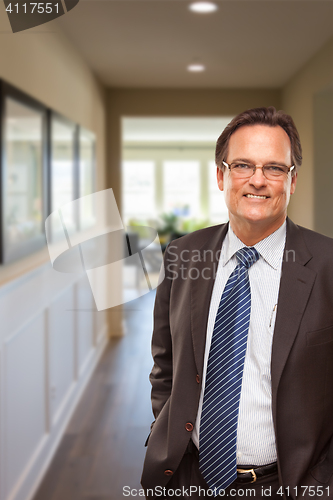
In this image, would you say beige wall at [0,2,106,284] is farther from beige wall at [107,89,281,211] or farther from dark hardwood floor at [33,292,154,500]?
dark hardwood floor at [33,292,154,500]

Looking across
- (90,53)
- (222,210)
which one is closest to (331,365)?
(222,210)

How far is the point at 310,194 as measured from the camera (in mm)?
1127

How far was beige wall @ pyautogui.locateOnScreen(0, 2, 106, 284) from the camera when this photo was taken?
146 cm

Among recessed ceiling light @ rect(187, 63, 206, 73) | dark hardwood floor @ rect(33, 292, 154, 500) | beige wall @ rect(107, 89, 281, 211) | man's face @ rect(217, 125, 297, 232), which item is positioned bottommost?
dark hardwood floor @ rect(33, 292, 154, 500)

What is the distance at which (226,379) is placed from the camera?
0.85 m

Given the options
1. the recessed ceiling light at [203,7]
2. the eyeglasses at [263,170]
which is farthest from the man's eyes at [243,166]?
the recessed ceiling light at [203,7]

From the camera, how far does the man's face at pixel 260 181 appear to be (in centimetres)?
84

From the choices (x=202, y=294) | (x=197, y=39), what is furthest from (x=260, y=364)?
(x=197, y=39)

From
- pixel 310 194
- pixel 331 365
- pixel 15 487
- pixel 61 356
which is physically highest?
pixel 310 194

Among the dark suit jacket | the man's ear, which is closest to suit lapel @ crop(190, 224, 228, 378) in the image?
the dark suit jacket

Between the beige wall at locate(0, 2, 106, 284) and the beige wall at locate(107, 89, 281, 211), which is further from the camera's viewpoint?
the beige wall at locate(0, 2, 106, 284)

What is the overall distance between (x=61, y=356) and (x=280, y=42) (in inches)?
60.6

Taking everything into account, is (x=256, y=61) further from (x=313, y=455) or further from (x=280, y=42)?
(x=313, y=455)

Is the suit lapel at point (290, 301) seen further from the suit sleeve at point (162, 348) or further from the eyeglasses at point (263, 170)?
the suit sleeve at point (162, 348)
